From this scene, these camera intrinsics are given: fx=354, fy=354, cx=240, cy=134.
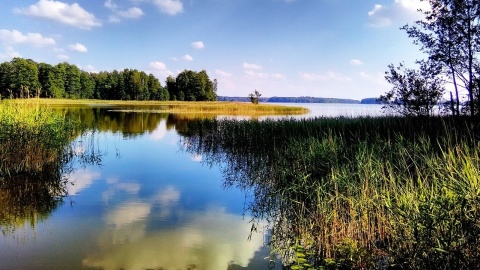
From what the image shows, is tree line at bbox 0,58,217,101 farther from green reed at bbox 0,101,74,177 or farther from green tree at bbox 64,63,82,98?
green reed at bbox 0,101,74,177

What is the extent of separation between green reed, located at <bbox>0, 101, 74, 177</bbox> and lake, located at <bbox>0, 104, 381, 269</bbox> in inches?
40.6

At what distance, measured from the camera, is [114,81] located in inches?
4486

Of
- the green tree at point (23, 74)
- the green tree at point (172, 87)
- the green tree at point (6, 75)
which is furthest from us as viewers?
the green tree at point (172, 87)

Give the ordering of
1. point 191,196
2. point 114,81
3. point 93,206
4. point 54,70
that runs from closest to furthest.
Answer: point 93,206 < point 191,196 < point 54,70 < point 114,81

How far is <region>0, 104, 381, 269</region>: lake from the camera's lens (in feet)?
18.0

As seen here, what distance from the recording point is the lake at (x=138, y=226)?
548 centimetres

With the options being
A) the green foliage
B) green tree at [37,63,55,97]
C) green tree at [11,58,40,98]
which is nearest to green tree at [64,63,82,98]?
green tree at [37,63,55,97]

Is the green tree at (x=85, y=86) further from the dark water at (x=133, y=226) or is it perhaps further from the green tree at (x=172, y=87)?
the dark water at (x=133, y=226)

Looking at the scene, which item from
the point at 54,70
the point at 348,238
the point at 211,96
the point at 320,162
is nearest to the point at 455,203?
the point at 348,238

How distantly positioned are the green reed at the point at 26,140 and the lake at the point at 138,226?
1.03m

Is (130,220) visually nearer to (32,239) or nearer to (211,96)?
(32,239)

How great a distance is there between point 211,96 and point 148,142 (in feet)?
318

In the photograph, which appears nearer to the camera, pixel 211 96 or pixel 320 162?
pixel 320 162

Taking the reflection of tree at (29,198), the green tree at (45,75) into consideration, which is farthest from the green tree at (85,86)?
the reflection of tree at (29,198)
